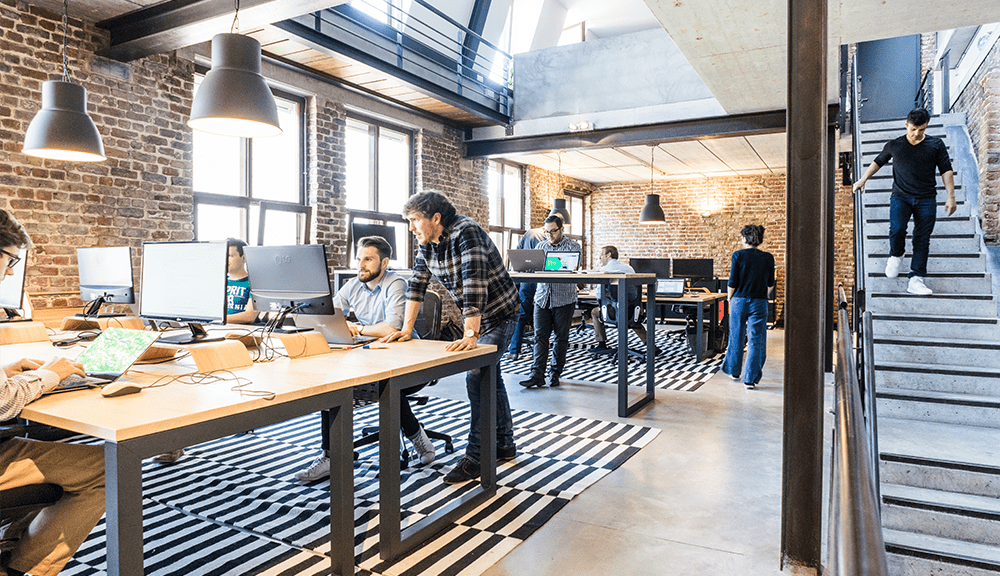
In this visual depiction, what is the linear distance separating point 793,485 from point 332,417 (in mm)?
1662

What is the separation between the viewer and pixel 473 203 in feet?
28.9

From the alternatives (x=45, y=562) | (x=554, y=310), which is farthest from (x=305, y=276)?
(x=554, y=310)

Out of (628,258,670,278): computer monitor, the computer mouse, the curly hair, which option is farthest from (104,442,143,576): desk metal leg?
(628,258,670,278): computer monitor

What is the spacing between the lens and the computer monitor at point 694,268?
404 inches

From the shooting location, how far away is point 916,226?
15.4 feet

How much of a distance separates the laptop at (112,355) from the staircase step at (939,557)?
3260 millimetres

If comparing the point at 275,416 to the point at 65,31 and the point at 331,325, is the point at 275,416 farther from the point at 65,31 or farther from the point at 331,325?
the point at 65,31

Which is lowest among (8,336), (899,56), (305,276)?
(8,336)

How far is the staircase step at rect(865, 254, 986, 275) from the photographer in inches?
188

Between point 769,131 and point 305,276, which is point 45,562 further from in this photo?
point 769,131

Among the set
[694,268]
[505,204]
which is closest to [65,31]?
[505,204]

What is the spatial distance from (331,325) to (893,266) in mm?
4708

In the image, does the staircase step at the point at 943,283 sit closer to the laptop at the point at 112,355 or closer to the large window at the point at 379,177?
the laptop at the point at 112,355

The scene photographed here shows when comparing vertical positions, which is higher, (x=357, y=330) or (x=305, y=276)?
(x=305, y=276)
